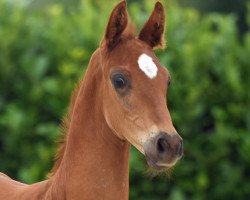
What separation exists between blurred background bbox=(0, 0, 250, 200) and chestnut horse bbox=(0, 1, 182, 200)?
9.32ft

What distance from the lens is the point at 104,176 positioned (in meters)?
3.67

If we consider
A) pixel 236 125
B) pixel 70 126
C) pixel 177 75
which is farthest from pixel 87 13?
pixel 70 126

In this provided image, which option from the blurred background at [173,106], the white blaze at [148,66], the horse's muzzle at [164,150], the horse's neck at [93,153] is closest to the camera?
the horse's muzzle at [164,150]

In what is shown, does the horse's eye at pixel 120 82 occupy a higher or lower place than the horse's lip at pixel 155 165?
higher

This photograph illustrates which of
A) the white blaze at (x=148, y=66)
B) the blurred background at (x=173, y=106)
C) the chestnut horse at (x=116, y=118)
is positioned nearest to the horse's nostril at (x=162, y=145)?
the chestnut horse at (x=116, y=118)

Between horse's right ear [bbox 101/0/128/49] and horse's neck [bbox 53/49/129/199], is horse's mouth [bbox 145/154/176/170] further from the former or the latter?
horse's right ear [bbox 101/0/128/49]

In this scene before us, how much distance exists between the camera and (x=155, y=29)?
3725mm

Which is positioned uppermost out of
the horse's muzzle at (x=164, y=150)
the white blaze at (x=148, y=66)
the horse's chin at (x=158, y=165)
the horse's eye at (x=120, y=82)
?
the white blaze at (x=148, y=66)

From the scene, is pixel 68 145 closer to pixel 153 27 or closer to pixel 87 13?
pixel 153 27

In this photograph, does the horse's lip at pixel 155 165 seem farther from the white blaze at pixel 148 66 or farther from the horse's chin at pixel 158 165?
the white blaze at pixel 148 66

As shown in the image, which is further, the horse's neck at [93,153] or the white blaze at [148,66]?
the horse's neck at [93,153]

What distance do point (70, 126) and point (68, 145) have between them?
0.08 meters

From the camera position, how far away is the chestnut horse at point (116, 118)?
3414 millimetres

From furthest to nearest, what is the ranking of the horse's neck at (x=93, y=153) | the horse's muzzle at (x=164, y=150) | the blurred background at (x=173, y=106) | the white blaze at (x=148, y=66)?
the blurred background at (x=173, y=106) → the horse's neck at (x=93, y=153) → the white blaze at (x=148, y=66) → the horse's muzzle at (x=164, y=150)
